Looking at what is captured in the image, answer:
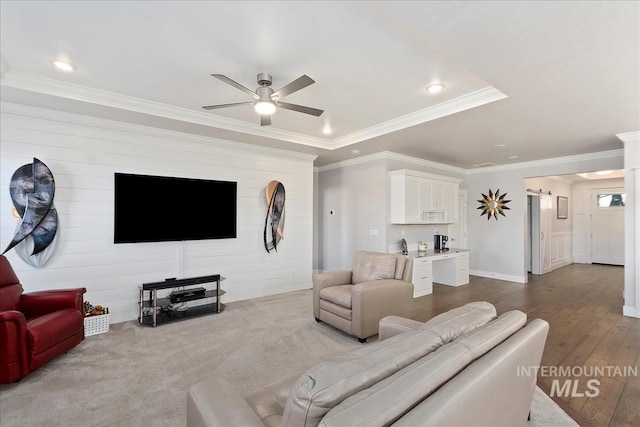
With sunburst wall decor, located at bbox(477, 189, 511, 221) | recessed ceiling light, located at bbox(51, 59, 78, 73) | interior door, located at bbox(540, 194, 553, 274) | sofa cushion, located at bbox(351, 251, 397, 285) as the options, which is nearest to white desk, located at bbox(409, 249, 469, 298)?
sunburst wall decor, located at bbox(477, 189, 511, 221)

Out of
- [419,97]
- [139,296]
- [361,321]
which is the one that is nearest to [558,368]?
[361,321]

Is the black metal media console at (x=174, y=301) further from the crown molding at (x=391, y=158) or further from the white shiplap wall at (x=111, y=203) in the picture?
the crown molding at (x=391, y=158)

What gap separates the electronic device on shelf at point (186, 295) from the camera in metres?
4.00

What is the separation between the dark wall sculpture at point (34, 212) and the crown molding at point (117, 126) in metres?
0.56

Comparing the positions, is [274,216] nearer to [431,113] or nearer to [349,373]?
[431,113]

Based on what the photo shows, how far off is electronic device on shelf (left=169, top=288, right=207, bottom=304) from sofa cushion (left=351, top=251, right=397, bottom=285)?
214 centimetres

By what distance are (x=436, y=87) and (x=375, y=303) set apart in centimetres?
237

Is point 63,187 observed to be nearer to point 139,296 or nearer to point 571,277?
point 139,296

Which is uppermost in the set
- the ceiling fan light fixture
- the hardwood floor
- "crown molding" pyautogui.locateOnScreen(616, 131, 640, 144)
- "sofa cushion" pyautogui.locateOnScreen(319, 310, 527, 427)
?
"crown molding" pyautogui.locateOnScreen(616, 131, 640, 144)

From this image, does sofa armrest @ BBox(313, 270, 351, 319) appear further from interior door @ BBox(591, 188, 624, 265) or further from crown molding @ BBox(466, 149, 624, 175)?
interior door @ BBox(591, 188, 624, 265)

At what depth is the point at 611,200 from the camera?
29.1 ft

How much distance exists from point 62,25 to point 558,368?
5.02 meters

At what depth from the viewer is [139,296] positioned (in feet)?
13.2

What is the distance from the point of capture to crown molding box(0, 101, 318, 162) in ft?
11.2
